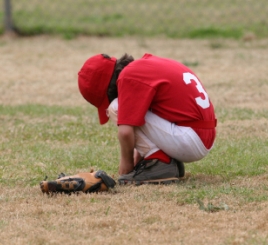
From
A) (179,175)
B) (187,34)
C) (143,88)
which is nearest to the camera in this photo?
(143,88)

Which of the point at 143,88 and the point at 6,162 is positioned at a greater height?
the point at 143,88

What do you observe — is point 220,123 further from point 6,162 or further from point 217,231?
point 217,231

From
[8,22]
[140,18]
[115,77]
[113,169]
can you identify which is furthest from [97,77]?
[140,18]

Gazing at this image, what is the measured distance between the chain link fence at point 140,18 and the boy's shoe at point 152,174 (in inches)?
316

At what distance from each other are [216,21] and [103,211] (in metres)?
9.73

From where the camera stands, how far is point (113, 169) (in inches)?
200

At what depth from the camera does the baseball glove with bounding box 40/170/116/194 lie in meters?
4.23

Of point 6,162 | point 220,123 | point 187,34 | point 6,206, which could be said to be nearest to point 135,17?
point 187,34

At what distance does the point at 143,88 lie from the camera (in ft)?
14.4

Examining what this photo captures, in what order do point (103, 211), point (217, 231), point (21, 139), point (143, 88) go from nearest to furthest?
point (217, 231)
point (103, 211)
point (143, 88)
point (21, 139)

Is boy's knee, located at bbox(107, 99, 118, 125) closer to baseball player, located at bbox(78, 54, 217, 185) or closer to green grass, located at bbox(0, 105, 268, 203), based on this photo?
baseball player, located at bbox(78, 54, 217, 185)

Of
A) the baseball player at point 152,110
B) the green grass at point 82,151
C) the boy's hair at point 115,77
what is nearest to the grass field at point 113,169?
the green grass at point 82,151

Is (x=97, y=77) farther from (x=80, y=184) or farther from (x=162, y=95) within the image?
(x=80, y=184)

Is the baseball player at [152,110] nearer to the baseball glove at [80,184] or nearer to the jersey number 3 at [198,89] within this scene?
the jersey number 3 at [198,89]
